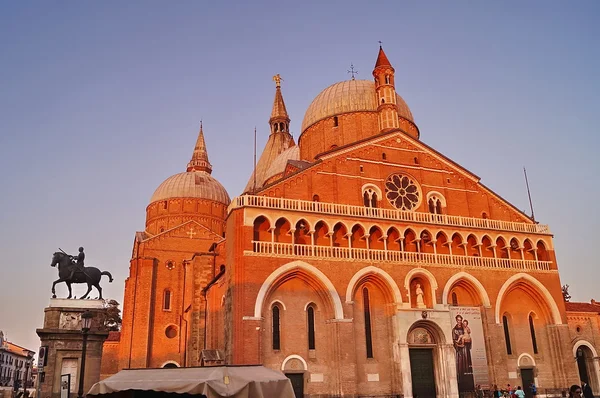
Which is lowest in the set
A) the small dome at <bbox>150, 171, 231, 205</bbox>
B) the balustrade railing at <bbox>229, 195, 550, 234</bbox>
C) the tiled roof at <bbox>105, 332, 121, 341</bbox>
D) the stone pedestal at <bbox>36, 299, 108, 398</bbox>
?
the stone pedestal at <bbox>36, 299, 108, 398</bbox>

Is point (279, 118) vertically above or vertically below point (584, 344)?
above

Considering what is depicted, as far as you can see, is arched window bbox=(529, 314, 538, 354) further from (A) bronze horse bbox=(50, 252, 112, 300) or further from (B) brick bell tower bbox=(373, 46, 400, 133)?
(A) bronze horse bbox=(50, 252, 112, 300)

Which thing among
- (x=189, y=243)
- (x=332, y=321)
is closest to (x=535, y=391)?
(x=332, y=321)

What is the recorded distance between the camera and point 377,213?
2877 cm

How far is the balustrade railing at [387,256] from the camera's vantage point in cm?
2602

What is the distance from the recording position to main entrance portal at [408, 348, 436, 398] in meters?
27.1

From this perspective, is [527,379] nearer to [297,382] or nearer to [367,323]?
[367,323]

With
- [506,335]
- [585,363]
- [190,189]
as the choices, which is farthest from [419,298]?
[190,189]

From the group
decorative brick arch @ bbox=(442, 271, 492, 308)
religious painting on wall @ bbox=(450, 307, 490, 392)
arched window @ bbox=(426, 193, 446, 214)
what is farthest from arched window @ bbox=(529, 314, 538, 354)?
arched window @ bbox=(426, 193, 446, 214)

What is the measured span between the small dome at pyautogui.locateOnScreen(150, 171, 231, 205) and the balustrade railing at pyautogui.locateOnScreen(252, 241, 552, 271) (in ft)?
77.4

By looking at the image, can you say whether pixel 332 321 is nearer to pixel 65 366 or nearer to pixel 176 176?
pixel 65 366

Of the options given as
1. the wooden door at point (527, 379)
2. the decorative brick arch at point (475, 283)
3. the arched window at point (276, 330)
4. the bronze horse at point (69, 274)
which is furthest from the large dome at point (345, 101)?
the bronze horse at point (69, 274)

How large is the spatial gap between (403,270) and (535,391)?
31.3 ft

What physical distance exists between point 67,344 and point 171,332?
21753 mm
